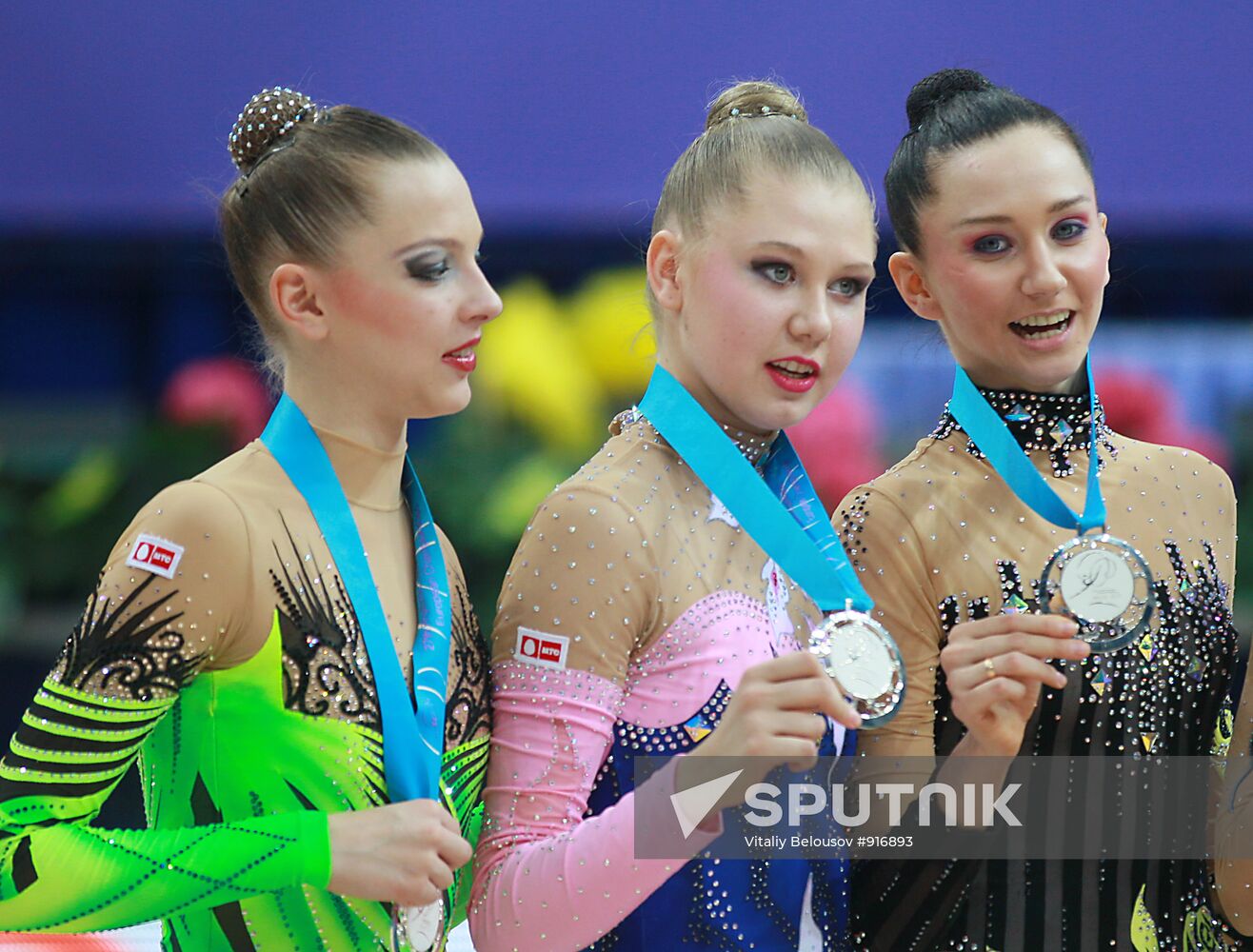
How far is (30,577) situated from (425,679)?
95.3 inches

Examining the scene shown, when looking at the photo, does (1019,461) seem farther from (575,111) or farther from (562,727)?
(575,111)

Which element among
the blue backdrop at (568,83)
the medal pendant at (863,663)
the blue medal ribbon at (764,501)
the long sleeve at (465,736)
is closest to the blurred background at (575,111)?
the blue backdrop at (568,83)

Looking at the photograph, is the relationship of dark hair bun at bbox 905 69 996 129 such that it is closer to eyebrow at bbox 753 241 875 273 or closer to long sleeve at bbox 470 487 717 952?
eyebrow at bbox 753 241 875 273

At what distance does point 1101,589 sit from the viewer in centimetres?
180

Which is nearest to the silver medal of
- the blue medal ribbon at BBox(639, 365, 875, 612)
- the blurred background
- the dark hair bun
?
the blue medal ribbon at BBox(639, 365, 875, 612)

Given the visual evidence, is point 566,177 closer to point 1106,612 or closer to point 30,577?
point 30,577

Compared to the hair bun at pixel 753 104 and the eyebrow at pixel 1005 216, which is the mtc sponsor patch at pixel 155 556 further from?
the eyebrow at pixel 1005 216

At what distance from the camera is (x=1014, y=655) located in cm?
169

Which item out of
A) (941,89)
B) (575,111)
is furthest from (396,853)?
(575,111)

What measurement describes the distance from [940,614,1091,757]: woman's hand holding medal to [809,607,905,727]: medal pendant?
0.22 feet

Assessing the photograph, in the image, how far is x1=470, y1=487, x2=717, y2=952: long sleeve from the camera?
1.64m

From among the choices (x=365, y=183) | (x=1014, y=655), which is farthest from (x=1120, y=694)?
(x=365, y=183)

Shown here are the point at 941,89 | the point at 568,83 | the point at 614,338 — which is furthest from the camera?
the point at 568,83

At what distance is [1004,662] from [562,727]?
47 centimetres
